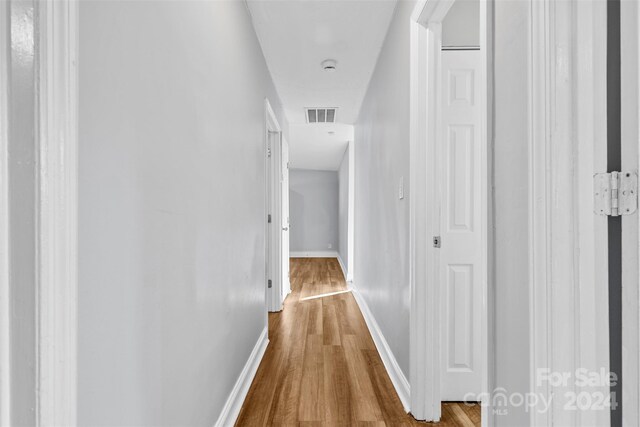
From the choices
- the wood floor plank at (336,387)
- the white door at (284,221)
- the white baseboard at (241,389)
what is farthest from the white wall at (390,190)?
the white door at (284,221)

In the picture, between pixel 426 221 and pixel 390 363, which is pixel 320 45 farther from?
pixel 390 363

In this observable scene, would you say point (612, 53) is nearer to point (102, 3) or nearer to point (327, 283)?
point (102, 3)

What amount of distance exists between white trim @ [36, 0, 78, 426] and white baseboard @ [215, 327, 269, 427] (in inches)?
45.3

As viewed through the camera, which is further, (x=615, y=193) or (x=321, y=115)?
(x=321, y=115)

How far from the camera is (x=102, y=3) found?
742 millimetres

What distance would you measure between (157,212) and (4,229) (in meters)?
0.49

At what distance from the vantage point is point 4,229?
50 centimetres

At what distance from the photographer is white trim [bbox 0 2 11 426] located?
1.63 ft

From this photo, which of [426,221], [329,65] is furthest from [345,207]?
[426,221]

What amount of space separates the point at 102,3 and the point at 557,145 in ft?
3.41

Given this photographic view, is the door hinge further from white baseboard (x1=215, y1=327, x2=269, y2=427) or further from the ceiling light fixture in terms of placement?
the ceiling light fixture

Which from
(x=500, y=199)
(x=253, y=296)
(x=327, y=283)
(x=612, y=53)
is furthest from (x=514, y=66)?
(x=327, y=283)

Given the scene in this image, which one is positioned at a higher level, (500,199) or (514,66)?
(514,66)

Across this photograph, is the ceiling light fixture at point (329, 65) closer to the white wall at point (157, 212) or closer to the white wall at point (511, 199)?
the white wall at point (157, 212)
